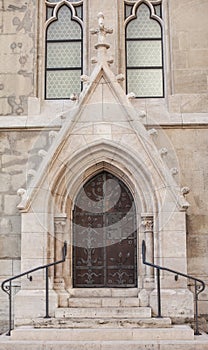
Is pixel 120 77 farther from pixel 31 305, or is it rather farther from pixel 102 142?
pixel 31 305

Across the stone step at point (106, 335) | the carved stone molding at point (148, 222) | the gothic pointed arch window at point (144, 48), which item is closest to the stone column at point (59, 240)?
the carved stone molding at point (148, 222)

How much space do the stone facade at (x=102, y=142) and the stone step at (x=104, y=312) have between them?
0.87 ft

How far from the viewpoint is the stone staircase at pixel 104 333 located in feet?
25.2

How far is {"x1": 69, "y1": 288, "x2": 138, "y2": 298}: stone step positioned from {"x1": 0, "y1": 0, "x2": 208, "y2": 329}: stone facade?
0.50 feet

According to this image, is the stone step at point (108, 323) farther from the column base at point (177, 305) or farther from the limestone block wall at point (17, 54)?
the limestone block wall at point (17, 54)

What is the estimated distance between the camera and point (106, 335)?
792 centimetres

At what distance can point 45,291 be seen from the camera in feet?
29.4

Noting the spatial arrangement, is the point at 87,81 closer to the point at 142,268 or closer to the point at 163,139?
the point at 163,139

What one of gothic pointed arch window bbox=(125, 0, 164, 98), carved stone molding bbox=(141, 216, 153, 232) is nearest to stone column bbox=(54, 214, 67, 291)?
carved stone molding bbox=(141, 216, 153, 232)

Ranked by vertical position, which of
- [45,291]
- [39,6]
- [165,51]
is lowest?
[45,291]

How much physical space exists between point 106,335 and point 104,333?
0.04m

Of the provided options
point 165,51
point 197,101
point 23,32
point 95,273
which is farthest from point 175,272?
point 23,32

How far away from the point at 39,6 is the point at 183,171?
411 cm

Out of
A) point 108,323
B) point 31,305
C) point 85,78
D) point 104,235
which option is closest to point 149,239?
point 104,235
